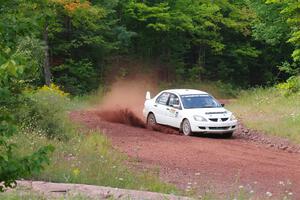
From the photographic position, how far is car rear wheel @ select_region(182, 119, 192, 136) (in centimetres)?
2020

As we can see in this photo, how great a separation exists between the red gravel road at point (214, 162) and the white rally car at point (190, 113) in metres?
0.54

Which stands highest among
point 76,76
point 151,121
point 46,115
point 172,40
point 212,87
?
point 46,115

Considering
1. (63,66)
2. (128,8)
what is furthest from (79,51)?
(128,8)

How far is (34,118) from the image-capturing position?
51.3 ft

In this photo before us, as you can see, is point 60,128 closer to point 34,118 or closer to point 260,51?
point 34,118

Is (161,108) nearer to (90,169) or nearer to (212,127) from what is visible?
(212,127)

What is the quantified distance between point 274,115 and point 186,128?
558 cm

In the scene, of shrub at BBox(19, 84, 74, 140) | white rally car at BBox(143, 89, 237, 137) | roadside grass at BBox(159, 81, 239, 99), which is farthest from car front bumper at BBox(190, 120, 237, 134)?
roadside grass at BBox(159, 81, 239, 99)

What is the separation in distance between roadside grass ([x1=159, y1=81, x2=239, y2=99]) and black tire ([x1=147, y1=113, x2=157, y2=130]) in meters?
23.4

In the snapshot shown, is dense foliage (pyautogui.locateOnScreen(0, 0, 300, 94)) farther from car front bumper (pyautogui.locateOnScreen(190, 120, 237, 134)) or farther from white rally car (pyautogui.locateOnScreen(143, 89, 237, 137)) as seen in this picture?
car front bumper (pyautogui.locateOnScreen(190, 120, 237, 134))

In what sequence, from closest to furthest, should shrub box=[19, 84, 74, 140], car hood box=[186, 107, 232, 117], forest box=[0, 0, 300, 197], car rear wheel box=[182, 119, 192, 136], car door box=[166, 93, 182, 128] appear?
shrub box=[19, 84, 74, 140] < car hood box=[186, 107, 232, 117] < car rear wheel box=[182, 119, 192, 136] < car door box=[166, 93, 182, 128] < forest box=[0, 0, 300, 197]

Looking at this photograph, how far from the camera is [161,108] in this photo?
22.0 meters

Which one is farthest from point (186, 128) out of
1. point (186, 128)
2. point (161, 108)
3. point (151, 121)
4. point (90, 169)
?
point (90, 169)

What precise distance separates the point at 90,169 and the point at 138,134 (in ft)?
27.6
